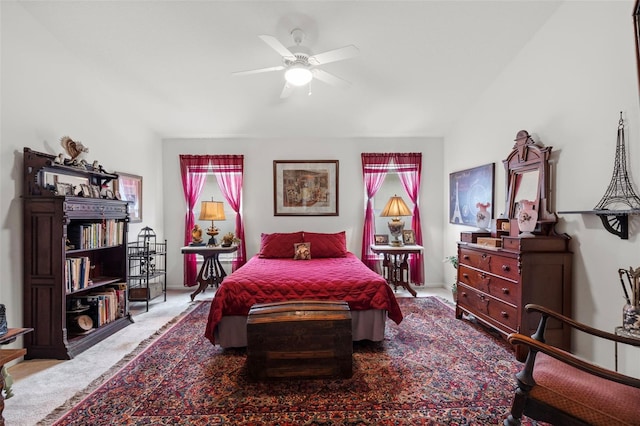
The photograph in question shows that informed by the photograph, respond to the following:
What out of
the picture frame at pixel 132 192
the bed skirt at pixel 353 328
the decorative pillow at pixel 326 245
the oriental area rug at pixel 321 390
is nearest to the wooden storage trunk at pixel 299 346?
the oriental area rug at pixel 321 390

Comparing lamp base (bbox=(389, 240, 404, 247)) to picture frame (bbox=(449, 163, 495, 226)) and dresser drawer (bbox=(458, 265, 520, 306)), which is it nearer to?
picture frame (bbox=(449, 163, 495, 226))

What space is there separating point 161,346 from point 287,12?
3305 millimetres

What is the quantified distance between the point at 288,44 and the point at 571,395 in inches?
133

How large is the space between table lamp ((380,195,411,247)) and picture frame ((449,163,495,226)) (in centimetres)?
71

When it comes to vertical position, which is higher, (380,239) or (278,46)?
(278,46)

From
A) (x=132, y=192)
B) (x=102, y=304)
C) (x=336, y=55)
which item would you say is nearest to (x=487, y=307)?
(x=336, y=55)

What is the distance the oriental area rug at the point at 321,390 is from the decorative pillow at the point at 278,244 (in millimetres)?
1536

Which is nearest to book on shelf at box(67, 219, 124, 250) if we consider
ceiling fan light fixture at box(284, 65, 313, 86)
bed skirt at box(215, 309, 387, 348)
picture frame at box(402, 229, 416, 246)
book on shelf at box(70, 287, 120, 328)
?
book on shelf at box(70, 287, 120, 328)

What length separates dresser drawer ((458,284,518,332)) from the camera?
2.71m

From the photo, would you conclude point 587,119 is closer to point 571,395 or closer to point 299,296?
point 571,395

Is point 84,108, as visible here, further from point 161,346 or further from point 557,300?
point 557,300

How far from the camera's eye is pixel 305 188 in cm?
511

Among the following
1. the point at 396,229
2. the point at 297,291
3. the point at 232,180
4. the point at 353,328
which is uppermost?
the point at 232,180

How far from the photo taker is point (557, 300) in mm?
2621
